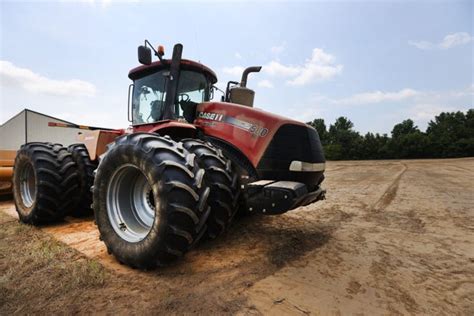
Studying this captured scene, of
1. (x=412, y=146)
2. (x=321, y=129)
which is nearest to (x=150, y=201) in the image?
(x=412, y=146)

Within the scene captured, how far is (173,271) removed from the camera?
259cm

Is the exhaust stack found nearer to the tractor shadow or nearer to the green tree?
the tractor shadow

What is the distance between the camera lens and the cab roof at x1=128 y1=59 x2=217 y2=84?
4.04m

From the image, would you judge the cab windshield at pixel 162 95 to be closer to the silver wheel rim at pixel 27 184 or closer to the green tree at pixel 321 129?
the silver wheel rim at pixel 27 184

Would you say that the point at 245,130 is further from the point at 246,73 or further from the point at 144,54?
the point at 144,54

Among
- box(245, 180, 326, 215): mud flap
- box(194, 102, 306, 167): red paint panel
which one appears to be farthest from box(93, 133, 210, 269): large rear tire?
box(194, 102, 306, 167): red paint panel

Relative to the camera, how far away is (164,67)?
4.11 meters

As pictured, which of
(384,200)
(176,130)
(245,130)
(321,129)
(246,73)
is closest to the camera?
(245,130)

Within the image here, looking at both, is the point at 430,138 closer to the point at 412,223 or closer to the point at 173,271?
the point at 412,223

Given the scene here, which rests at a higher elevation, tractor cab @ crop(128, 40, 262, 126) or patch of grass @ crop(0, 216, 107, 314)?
tractor cab @ crop(128, 40, 262, 126)

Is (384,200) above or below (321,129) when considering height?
below

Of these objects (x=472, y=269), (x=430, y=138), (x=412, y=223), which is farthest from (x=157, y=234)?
(x=430, y=138)

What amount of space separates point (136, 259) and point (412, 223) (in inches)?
169

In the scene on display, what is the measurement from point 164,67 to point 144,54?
0.51m
